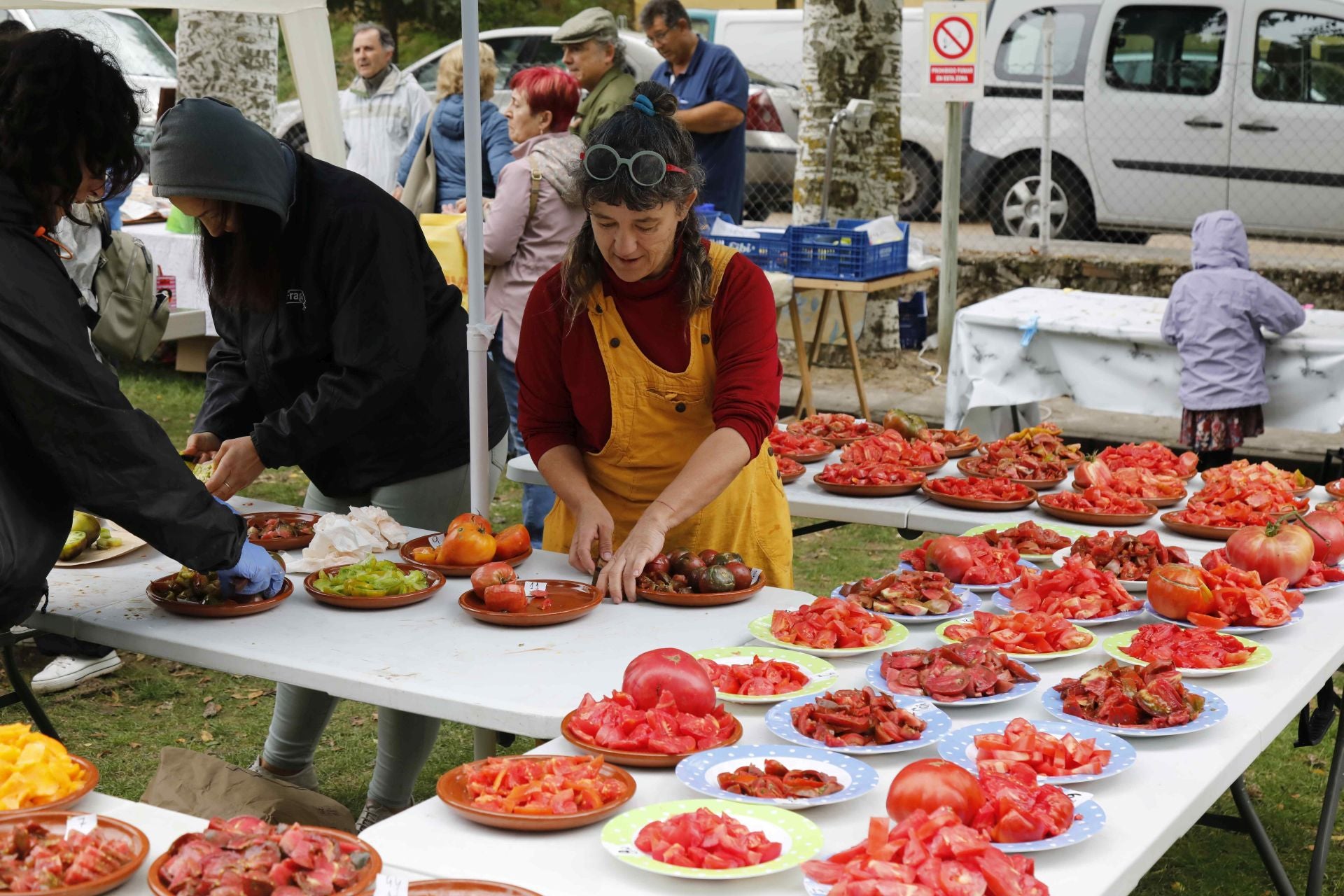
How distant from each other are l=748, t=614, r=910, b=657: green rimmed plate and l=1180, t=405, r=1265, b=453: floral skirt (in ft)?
13.5

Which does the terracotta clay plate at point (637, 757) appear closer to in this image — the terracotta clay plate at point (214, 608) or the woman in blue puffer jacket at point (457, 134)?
the terracotta clay plate at point (214, 608)

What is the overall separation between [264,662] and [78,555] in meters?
0.90

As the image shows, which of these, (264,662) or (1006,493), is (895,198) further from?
(264,662)

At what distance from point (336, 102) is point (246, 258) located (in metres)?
3.12

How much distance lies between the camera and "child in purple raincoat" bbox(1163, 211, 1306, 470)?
20.7 feet

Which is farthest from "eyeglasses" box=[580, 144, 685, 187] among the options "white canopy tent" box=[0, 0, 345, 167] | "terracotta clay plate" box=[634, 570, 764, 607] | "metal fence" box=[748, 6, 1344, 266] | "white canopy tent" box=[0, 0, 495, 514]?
"metal fence" box=[748, 6, 1344, 266]

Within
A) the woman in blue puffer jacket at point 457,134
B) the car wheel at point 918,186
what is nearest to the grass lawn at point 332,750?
the woman in blue puffer jacket at point 457,134

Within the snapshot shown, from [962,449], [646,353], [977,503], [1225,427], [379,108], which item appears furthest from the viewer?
[379,108]

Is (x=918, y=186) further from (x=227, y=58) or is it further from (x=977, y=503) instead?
(x=977, y=503)

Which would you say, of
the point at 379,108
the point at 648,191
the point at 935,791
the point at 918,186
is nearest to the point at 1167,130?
the point at 918,186

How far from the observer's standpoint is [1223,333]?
6273 millimetres

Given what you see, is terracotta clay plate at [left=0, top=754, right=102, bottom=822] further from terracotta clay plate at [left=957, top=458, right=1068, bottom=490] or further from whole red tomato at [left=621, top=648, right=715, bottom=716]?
terracotta clay plate at [left=957, top=458, right=1068, bottom=490]

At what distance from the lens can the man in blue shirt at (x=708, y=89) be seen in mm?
7688

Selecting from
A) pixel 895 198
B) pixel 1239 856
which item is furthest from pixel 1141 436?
pixel 1239 856
